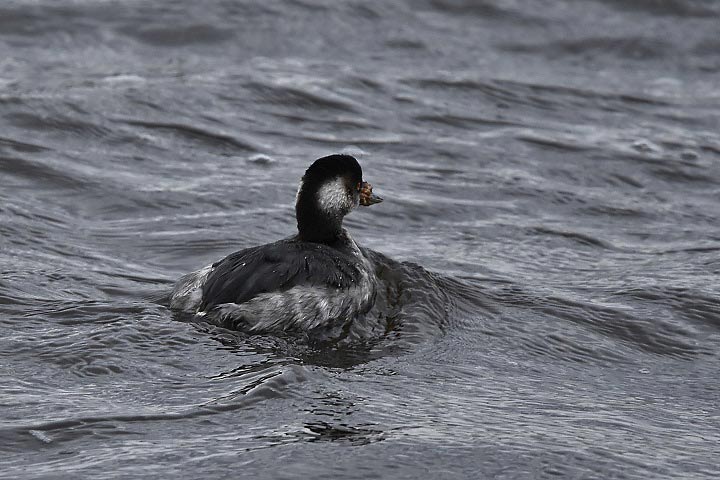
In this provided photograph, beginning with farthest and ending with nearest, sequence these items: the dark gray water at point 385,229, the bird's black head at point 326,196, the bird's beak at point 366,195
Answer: the bird's beak at point 366,195
the bird's black head at point 326,196
the dark gray water at point 385,229

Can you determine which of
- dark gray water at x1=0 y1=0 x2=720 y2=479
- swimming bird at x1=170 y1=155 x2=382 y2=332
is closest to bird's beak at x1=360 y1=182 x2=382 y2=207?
swimming bird at x1=170 y1=155 x2=382 y2=332

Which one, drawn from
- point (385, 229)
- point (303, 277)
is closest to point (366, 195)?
point (303, 277)

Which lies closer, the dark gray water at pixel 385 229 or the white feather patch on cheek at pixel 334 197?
the dark gray water at pixel 385 229

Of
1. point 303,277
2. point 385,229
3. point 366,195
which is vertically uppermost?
point 366,195

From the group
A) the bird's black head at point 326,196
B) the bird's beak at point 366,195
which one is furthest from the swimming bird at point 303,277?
the bird's beak at point 366,195

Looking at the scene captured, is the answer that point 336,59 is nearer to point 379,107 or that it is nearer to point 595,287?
point 379,107

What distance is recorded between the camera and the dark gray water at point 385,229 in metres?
5.50

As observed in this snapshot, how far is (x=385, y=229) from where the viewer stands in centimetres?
942

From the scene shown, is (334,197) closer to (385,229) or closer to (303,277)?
(303,277)

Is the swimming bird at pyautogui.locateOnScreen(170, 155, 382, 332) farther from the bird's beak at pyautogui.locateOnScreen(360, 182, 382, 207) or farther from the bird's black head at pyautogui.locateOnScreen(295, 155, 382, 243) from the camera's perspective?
the bird's beak at pyautogui.locateOnScreen(360, 182, 382, 207)

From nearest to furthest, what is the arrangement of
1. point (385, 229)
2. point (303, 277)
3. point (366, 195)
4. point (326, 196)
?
point (303, 277) → point (326, 196) → point (366, 195) → point (385, 229)

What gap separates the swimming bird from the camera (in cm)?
686

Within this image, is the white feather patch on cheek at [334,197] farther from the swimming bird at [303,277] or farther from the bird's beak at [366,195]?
the bird's beak at [366,195]

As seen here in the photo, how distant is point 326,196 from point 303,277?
0.82 metres
